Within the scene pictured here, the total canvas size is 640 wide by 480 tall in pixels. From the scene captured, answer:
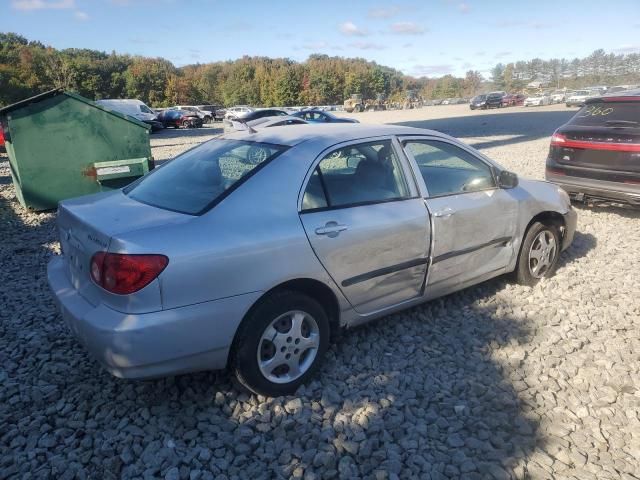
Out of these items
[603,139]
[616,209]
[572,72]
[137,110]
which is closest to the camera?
[603,139]

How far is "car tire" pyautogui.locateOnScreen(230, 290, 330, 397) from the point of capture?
269 cm

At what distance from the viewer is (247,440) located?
8.51 ft

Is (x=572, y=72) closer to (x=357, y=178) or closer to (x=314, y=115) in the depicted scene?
(x=314, y=115)

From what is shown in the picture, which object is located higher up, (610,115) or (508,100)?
(610,115)

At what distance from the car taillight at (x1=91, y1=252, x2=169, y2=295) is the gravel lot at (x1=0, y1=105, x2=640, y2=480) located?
2.89 feet

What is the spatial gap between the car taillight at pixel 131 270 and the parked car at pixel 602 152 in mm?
6049

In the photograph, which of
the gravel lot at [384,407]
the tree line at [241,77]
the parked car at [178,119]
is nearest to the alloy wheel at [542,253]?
the gravel lot at [384,407]

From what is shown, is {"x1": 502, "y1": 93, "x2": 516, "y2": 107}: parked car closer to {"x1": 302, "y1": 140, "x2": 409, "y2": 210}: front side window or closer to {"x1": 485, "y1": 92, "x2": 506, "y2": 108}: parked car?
{"x1": 485, "y1": 92, "x2": 506, "y2": 108}: parked car

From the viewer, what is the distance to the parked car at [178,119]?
3039 centimetres

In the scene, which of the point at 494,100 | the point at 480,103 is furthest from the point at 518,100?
the point at 480,103

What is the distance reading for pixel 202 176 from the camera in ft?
10.4

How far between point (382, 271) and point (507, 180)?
61.6 inches

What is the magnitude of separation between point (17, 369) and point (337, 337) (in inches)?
88.4

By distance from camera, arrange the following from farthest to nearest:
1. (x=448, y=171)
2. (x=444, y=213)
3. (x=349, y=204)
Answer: (x=448, y=171), (x=444, y=213), (x=349, y=204)
